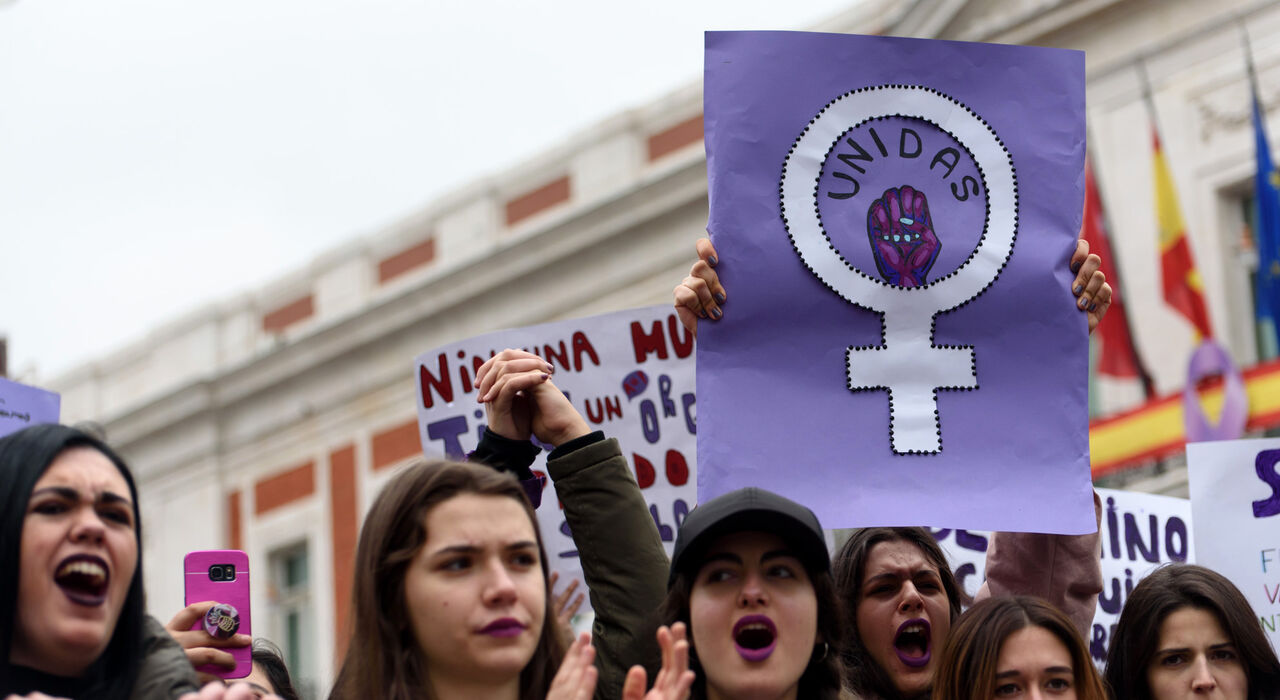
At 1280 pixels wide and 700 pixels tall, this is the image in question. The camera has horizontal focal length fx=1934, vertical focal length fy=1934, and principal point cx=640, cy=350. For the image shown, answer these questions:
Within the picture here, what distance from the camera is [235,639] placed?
3.46 metres

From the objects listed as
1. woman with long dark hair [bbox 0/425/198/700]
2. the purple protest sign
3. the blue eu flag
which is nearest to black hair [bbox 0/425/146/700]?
woman with long dark hair [bbox 0/425/198/700]

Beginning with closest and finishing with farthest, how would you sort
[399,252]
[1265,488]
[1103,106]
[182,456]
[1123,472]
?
[1265,488] → [1123,472] → [1103,106] → [399,252] → [182,456]

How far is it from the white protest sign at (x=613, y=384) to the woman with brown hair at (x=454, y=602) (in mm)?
2591

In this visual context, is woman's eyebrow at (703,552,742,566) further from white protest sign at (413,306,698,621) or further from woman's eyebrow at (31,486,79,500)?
white protest sign at (413,306,698,621)

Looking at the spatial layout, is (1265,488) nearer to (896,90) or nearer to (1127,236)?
(896,90)

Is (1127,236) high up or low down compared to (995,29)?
down

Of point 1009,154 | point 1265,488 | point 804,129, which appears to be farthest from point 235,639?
point 1265,488

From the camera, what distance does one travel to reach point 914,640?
13.4ft

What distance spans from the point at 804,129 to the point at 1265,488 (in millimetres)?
1789

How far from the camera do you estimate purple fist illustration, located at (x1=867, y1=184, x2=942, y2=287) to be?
404cm

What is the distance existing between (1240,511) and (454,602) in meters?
2.78

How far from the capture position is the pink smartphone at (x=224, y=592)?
3.47 metres

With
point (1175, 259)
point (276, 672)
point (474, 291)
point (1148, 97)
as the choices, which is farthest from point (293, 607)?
point (276, 672)

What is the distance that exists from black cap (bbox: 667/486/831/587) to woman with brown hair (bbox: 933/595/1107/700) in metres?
0.55
